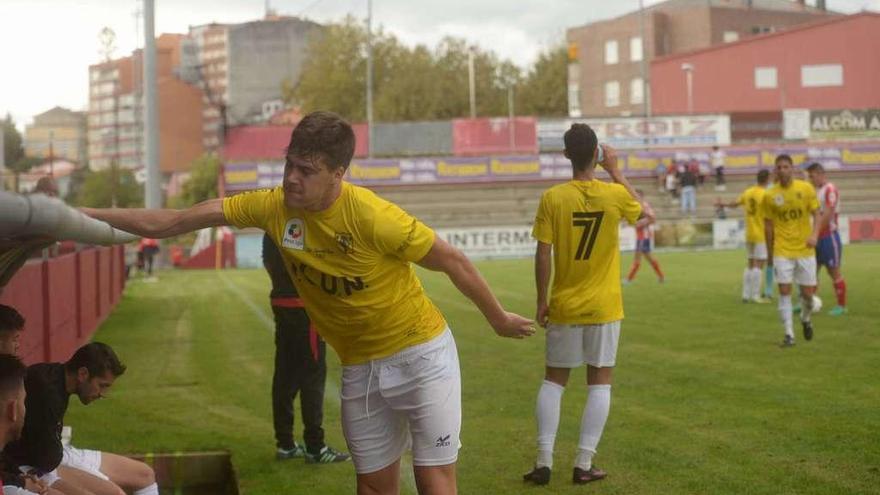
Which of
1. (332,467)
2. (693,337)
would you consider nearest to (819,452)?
(332,467)

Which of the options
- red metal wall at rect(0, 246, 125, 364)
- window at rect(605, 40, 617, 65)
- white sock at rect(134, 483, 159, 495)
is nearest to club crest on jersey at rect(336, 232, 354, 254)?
white sock at rect(134, 483, 159, 495)

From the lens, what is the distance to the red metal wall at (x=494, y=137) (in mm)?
60031

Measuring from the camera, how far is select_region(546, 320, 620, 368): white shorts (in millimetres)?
7711

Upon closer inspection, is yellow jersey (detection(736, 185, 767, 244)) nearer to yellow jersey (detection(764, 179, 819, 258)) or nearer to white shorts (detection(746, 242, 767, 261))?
white shorts (detection(746, 242, 767, 261))

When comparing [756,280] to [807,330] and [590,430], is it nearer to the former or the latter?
[807,330]

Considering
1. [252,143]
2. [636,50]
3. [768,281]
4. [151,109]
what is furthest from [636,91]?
[768,281]

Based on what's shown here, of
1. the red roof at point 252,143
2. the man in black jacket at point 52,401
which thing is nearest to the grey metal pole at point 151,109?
the red roof at point 252,143

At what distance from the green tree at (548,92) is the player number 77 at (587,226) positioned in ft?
316

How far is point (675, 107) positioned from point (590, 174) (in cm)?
7221

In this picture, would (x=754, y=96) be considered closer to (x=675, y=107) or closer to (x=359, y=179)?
(x=675, y=107)

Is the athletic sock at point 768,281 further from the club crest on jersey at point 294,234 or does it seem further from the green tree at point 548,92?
the green tree at point 548,92

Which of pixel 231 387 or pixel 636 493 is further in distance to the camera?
pixel 231 387

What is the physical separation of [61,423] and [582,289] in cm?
325

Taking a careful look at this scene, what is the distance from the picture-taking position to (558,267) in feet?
25.9
